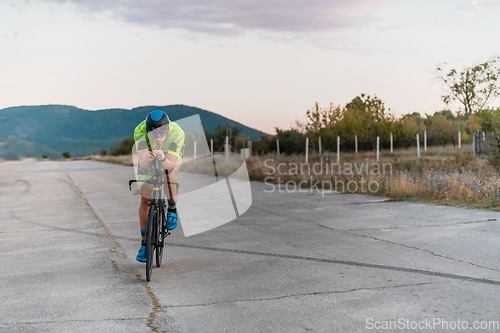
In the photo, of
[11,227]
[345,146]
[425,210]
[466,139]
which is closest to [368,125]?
[345,146]

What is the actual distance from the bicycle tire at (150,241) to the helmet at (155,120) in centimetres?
95

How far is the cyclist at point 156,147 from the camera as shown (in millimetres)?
6645

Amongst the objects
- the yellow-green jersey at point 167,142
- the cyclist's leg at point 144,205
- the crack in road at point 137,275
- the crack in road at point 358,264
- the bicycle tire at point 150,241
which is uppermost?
the yellow-green jersey at point 167,142

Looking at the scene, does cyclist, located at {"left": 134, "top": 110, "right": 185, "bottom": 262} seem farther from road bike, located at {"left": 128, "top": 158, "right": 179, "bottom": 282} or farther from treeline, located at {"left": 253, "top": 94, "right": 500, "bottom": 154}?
treeline, located at {"left": 253, "top": 94, "right": 500, "bottom": 154}

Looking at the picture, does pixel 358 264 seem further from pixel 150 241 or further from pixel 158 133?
pixel 158 133

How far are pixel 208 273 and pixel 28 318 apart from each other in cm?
228

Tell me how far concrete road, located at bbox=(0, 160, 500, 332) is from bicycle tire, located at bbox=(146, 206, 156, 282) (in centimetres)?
15

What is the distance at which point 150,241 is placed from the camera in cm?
649

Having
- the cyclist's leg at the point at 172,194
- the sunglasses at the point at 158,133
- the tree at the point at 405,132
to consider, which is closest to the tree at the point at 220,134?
the tree at the point at 405,132

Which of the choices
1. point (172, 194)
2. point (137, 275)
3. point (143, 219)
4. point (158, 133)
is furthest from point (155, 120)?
point (137, 275)

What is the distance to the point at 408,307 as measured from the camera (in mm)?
5109

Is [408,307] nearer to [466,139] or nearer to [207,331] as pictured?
[207,331]

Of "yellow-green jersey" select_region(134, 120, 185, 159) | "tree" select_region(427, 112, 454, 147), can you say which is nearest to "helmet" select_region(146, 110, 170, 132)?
"yellow-green jersey" select_region(134, 120, 185, 159)

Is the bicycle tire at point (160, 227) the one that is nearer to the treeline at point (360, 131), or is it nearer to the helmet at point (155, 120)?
the helmet at point (155, 120)
